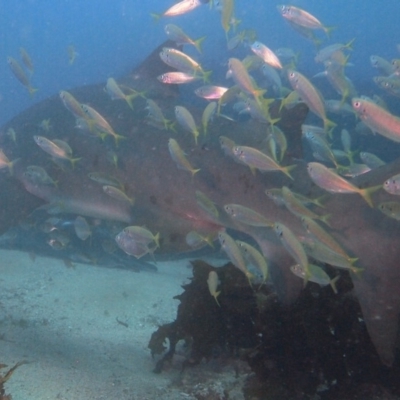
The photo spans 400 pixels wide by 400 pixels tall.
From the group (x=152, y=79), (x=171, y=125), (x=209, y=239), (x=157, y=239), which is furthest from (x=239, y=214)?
(x=152, y=79)

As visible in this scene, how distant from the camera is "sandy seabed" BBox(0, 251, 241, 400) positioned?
3688mm

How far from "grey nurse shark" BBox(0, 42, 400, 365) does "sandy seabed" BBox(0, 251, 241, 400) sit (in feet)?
3.94

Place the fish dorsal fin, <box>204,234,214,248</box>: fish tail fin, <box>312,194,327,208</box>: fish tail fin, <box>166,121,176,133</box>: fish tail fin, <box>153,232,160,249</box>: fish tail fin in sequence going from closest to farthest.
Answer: <box>312,194,327,208</box>: fish tail fin → <box>204,234,214,248</box>: fish tail fin → <box>153,232,160,249</box>: fish tail fin → <box>166,121,176,133</box>: fish tail fin → the fish dorsal fin

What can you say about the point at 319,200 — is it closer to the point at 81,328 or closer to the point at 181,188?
the point at 181,188

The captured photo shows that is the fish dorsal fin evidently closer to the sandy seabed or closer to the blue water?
the sandy seabed

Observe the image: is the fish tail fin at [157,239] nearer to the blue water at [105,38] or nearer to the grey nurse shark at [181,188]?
the grey nurse shark at [181,188]

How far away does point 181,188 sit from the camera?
5.00m

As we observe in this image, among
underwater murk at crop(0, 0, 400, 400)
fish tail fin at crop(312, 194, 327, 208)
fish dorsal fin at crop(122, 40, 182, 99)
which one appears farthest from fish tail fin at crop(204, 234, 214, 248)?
fish dorsal fin at crop(122, 40, 182, 99)

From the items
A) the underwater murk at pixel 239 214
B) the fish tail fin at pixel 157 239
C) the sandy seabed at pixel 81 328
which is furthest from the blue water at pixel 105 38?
the fish tail fin at pixel 157 239

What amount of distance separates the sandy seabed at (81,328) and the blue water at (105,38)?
11.0 metres

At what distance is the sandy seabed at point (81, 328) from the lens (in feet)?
12.1

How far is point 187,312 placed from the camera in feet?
15.1

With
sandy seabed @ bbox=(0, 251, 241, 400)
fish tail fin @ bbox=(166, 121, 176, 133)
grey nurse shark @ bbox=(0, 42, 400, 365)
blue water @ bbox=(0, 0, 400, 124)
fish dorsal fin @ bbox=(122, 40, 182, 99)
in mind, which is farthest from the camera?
blue water @ bbox=(0, 0, 400, 124)

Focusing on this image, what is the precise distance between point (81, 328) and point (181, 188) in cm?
211
